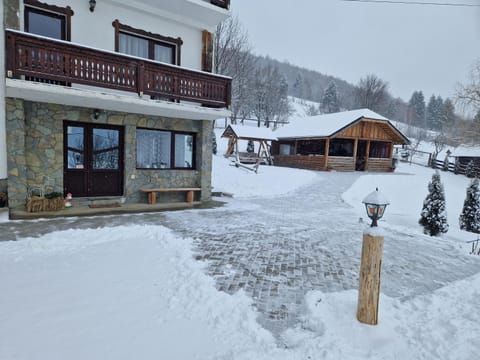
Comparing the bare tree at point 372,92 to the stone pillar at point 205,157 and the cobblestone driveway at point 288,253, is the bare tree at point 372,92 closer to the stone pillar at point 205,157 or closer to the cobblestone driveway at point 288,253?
the stone pillar at point 205,157

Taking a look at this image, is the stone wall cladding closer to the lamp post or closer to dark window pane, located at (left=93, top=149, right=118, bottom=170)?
dark window pane, located at (left=93, top=149, right=118, bottom=170)

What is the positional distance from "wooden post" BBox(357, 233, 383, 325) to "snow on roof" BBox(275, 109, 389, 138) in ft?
61.8

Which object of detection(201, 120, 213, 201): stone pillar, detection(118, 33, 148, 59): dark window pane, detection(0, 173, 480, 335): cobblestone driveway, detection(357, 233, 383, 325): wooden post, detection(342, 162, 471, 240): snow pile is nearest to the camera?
detection(357, 233, 383, 325): wooden post

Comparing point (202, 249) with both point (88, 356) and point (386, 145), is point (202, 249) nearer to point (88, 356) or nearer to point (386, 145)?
point (88, 356)

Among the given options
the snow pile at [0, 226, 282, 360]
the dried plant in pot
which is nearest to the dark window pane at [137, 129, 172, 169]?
the dried plant in pot

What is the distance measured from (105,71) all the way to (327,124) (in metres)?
19.3

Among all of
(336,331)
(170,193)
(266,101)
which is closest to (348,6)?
(170,193)

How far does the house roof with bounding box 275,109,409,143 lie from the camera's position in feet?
70.9

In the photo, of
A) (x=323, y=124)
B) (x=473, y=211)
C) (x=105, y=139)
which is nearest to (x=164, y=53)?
(x=105, y=139)

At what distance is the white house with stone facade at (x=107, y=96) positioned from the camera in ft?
23.4

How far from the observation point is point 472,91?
23125 millimetres

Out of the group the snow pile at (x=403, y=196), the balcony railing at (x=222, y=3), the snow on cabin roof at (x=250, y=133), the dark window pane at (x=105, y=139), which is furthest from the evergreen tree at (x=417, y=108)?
the dark window pane at (x=105, y=139)

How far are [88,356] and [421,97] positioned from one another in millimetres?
85712

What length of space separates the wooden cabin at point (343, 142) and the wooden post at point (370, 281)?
18.7 metres
